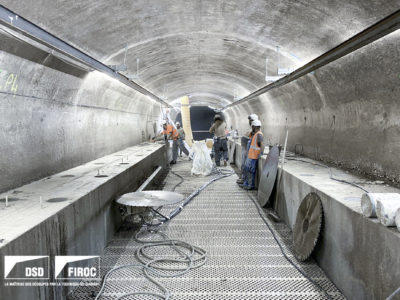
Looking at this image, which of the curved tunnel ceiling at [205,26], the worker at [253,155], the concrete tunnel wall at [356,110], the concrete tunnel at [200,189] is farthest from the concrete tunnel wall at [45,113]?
the concrete tunnel wall at [356,110]

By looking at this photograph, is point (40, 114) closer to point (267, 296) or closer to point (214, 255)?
point (214, 255)

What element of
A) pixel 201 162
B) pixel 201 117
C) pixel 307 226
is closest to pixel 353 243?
pixel 307 226

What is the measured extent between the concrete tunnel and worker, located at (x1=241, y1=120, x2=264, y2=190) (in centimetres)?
25

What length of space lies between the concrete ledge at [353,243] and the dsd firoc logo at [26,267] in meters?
2.92

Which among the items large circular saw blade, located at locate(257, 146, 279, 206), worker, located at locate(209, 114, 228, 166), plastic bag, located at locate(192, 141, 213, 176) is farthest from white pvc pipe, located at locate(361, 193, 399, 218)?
worker, located at locate(209, 114, 228, 166)

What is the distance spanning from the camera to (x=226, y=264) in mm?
4371

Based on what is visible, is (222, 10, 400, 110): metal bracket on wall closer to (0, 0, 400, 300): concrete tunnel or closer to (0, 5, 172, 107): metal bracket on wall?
(0, 0, 400, 300): concrete tunnel

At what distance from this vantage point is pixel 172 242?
16.3ft

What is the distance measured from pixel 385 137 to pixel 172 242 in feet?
11.3

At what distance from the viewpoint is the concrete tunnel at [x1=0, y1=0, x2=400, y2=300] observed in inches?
131

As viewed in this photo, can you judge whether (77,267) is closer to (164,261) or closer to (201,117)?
(164,261)

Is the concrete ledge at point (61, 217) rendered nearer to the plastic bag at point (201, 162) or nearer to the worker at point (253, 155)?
the worker at point (253, 155)

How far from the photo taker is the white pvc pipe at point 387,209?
9.32 ft

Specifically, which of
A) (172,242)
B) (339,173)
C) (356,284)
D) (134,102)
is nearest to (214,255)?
(172,242)
